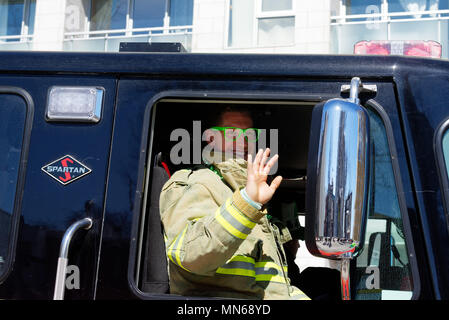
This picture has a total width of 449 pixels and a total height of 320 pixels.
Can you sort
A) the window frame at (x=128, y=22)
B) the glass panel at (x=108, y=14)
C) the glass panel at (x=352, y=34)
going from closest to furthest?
1. the glass panel at (x=352, y=34)
2. the window frame at (x=128, y=22)
3. the glass panel at (x=108, y=14)

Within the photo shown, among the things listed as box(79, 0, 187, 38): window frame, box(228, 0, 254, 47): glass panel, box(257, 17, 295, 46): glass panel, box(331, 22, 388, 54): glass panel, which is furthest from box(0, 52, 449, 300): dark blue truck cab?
box(79, 0, 187, 38): window frame

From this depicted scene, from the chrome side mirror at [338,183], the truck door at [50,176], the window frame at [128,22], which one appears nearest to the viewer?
the chrome side mirror at [338,183]

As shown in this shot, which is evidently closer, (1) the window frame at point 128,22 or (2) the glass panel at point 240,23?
(2) the glass panel at point 240,23

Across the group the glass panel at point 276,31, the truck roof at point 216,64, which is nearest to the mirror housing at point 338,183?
the truck roof at point 216,64

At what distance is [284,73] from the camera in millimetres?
2023

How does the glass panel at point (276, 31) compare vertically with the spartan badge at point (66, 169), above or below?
above

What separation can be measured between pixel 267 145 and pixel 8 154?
3.67 feet

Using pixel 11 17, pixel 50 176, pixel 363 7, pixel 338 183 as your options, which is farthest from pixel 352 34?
pixel 338 183

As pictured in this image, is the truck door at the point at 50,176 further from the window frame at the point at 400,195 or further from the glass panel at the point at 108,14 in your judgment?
the glass panel at the point at 108,14

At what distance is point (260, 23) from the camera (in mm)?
10930

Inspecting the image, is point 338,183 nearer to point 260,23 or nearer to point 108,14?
point 260,23

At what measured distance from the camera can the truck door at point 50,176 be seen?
1.93 metres

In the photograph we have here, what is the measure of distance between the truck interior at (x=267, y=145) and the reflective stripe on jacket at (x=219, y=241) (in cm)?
7
